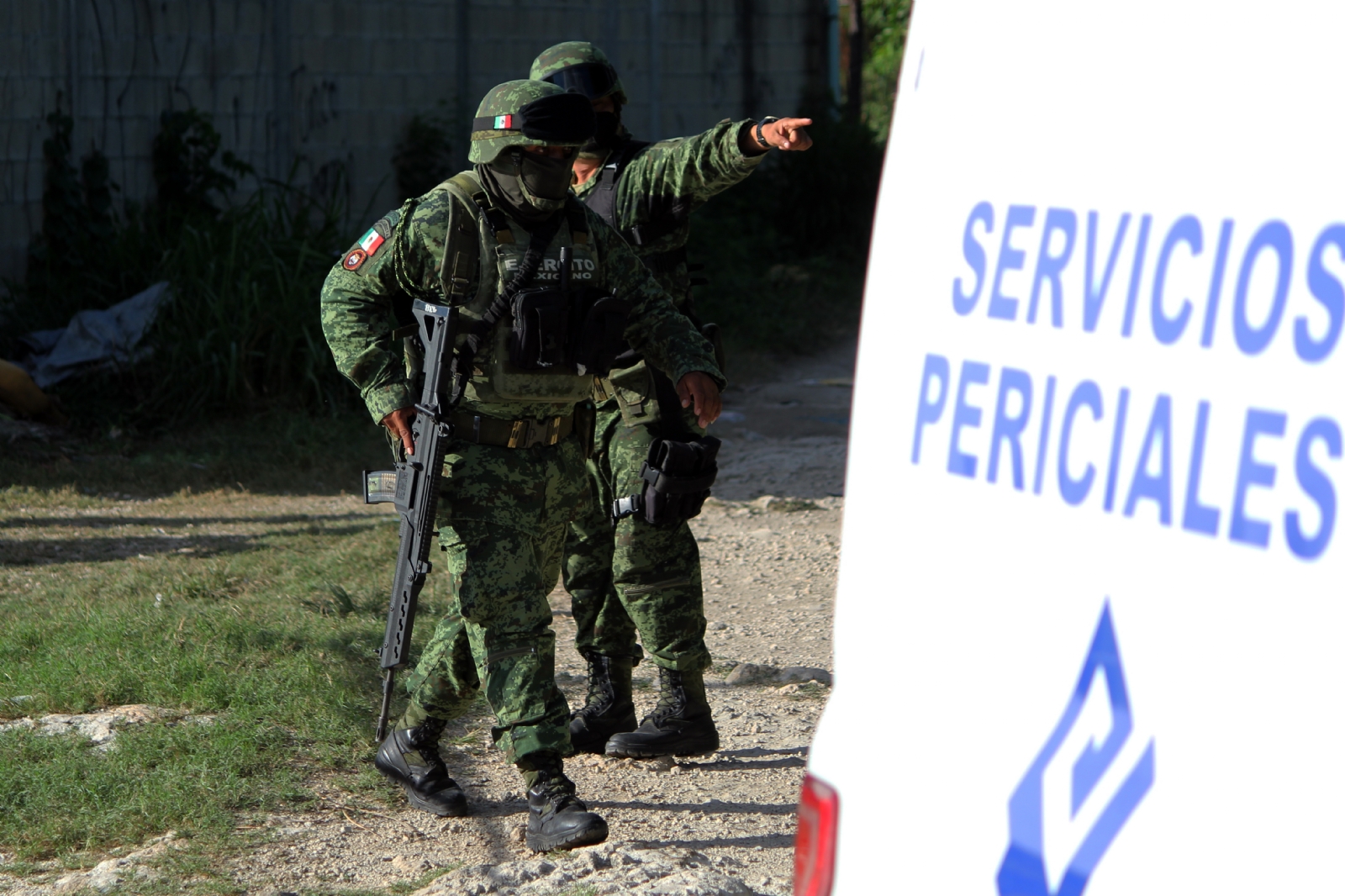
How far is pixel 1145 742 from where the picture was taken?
141 cm

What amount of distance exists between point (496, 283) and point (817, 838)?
78.1 inches

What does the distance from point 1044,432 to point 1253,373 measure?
241 millimetres

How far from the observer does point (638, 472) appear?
3.97 metres

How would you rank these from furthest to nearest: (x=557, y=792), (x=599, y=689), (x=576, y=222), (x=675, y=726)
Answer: (x=599, y=689) < (x=675, y=726) < (x=576, y=222) < (x=557, y=792)

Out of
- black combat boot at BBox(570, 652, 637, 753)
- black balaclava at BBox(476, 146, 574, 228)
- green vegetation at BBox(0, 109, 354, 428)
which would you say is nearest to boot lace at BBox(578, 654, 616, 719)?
black combat boot at BBox(570, 652, 637, 753)

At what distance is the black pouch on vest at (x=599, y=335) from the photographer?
346cm

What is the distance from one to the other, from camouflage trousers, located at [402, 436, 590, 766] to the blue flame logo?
6.58ft

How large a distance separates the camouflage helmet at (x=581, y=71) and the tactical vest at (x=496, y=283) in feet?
2.01

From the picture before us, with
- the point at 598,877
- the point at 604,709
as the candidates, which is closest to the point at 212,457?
the point at 604,709

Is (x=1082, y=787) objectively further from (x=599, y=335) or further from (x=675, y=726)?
(x=675, y=726)

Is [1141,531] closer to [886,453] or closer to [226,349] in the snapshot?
[886,453]

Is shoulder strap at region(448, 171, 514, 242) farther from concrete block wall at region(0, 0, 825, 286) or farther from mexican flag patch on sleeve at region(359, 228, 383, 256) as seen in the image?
concrete block wall at region(0, 0, 825, 286)

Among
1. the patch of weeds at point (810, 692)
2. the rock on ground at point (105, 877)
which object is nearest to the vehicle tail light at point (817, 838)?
the rock on ground at point (105, 877)

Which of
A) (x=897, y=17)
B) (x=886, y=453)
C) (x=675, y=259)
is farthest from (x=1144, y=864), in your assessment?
(x=897, y=17)
